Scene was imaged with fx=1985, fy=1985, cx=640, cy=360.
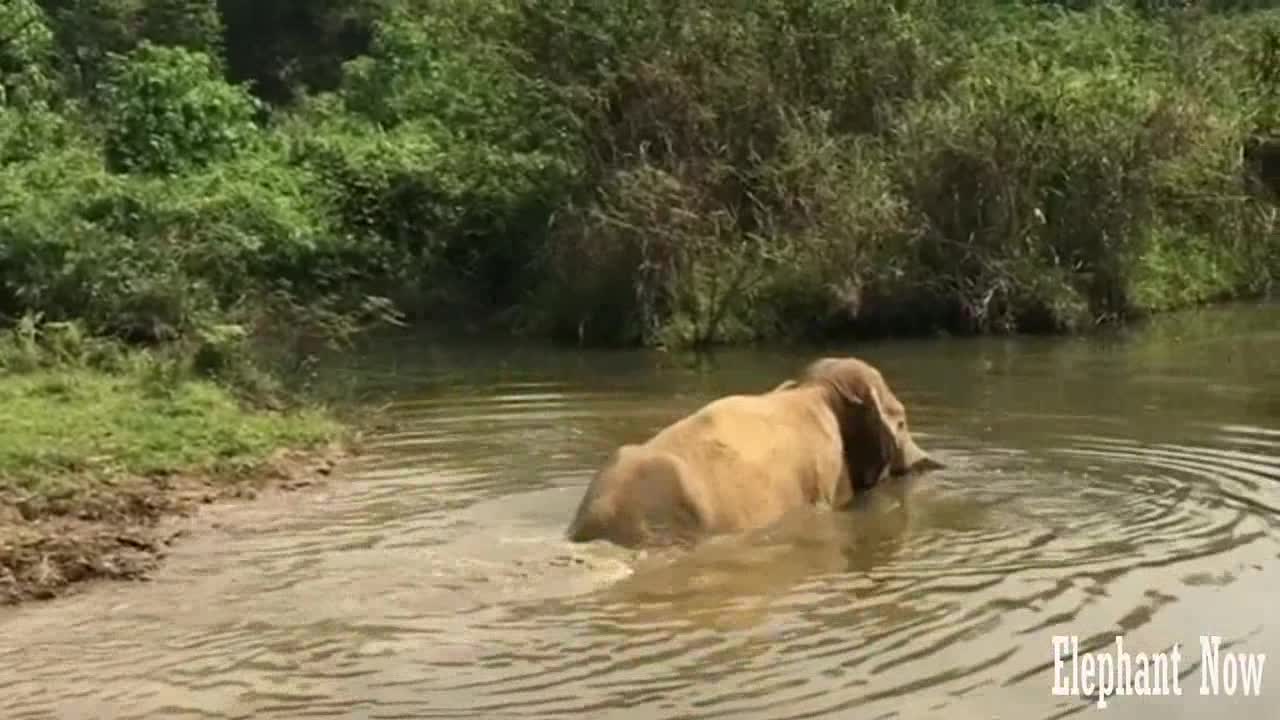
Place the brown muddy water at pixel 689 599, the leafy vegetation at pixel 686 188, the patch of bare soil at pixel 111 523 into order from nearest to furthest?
the brown muddy water at pixel 689 599, the patch of bare soil at pixel 111 523, the leafy vegetation at pixel 686 188

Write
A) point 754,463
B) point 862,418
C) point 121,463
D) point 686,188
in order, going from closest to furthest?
point 754,463
point 862,418
point 121,463
point 686,188

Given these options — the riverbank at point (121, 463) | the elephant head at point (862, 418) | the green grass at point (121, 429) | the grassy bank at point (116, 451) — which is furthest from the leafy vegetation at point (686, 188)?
the elephant head at point (862, 418)

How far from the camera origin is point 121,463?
37.5 ft

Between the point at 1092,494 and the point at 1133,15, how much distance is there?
72.3ft

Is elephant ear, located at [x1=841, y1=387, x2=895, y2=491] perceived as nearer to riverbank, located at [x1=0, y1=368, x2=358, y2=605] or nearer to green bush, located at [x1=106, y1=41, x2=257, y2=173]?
riverbank, located at [x1=0, y1=368, x2=358, y2=605]

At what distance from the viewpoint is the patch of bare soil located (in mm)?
9000

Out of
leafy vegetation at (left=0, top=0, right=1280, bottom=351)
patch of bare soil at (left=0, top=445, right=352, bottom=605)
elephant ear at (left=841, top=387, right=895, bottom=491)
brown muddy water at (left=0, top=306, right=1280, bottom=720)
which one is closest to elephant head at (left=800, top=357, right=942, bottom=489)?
elephant ear at (left=841, top=387, right=895, bottom=491)

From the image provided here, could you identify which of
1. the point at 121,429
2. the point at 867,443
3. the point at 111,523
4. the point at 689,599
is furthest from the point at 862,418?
the point at 121,429

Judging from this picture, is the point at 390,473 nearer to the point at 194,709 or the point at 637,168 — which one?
the point at 194,709

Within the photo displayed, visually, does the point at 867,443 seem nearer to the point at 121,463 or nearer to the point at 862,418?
the point at 862,418

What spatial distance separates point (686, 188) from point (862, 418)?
395 inches

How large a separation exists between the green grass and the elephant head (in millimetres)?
3588

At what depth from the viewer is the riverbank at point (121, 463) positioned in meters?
9.33

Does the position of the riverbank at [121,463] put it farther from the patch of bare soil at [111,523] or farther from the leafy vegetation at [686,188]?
the leafy vegetation at [686,188]
